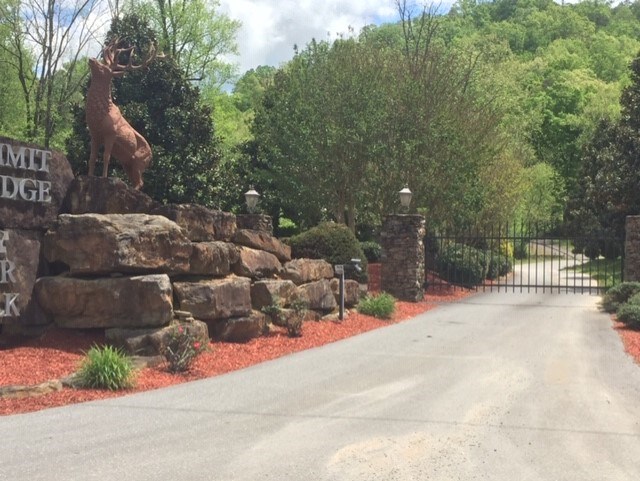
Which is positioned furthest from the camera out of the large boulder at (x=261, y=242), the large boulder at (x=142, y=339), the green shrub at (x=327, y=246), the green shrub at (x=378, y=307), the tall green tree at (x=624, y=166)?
the tall green tree at (x=624, y=166)

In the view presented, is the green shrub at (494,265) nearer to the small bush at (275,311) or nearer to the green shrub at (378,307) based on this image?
the green shrub at (378,307)

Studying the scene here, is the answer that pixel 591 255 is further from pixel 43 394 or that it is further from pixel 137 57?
pixel 43 394

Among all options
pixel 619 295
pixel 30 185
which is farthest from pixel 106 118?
pixel 619 295

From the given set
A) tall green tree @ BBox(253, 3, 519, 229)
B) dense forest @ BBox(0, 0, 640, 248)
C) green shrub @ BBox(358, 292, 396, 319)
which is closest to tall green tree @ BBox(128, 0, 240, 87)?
dense forest @ BBox(0, 0, 640, 248)

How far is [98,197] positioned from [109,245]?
1.38 meters

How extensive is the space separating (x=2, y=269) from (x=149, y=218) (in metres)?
2.19

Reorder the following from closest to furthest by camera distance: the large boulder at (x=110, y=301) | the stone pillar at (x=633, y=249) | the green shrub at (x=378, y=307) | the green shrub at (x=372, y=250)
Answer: the large boulder at (x=110, y=301), the green shrub at (x=378, y=307), the stone pillar at (x=633, y=249), the green shrub at (x=372, y=250)

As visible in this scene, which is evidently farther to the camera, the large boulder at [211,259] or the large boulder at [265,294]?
the large boulder at [265,294]

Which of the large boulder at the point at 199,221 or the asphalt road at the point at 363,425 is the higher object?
the large boulder at the point at 199,221

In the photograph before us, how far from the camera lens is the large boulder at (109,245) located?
9109 millimetres

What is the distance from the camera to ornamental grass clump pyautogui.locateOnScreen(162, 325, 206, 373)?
27.8 feet

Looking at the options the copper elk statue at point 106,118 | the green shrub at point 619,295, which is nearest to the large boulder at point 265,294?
the copper elk statue at point 106,118

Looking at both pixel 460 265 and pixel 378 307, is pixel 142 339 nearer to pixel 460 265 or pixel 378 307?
pixel 378 307

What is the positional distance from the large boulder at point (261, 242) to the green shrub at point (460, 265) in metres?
10.5
